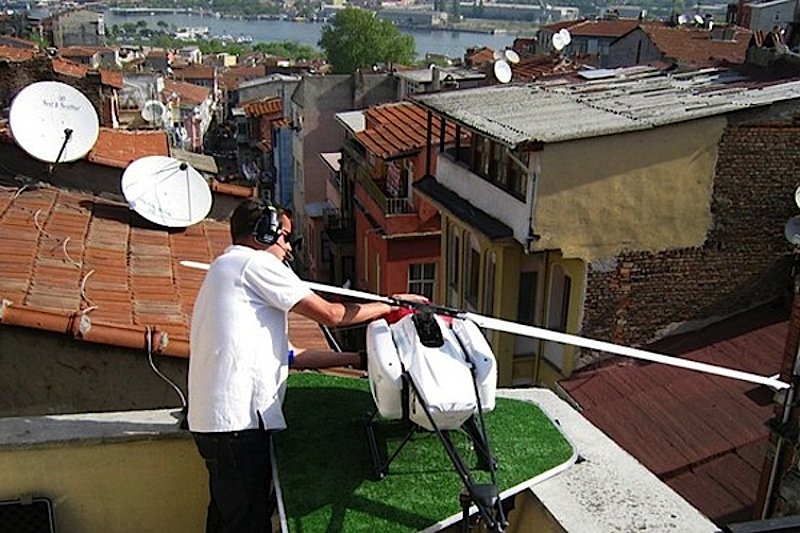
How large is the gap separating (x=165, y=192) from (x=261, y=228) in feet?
25.2

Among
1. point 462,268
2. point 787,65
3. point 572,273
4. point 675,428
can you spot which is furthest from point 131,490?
point 787,65

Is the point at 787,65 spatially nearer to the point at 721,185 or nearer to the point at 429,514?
the point at 721,185

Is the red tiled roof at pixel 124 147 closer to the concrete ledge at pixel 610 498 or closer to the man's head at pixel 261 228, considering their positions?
the man's head at pixel 261 228

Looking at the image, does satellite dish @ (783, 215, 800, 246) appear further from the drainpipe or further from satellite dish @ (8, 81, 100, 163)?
satellite dish @ (8, 81, 100, 163)

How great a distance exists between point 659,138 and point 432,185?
484 centimetres

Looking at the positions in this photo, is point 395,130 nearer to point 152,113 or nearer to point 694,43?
point 152,113

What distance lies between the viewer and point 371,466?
143 inches

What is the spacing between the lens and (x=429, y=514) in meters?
3.31

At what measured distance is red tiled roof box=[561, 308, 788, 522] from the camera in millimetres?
9234

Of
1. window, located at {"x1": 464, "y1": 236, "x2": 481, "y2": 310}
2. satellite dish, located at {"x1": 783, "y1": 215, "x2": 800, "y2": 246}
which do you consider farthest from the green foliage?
satellite dish, located at {"x1": 783, "y1": 215, "x2": 800, "y2": 246}

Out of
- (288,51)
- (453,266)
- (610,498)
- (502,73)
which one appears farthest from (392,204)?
(288,51)

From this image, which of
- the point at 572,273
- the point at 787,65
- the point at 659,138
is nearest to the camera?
the point at 659,138

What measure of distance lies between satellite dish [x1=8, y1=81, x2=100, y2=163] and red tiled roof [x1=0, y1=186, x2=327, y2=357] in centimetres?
57

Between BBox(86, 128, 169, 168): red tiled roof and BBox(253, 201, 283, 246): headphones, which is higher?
BBox(253, 201, 283, 246): headphones
